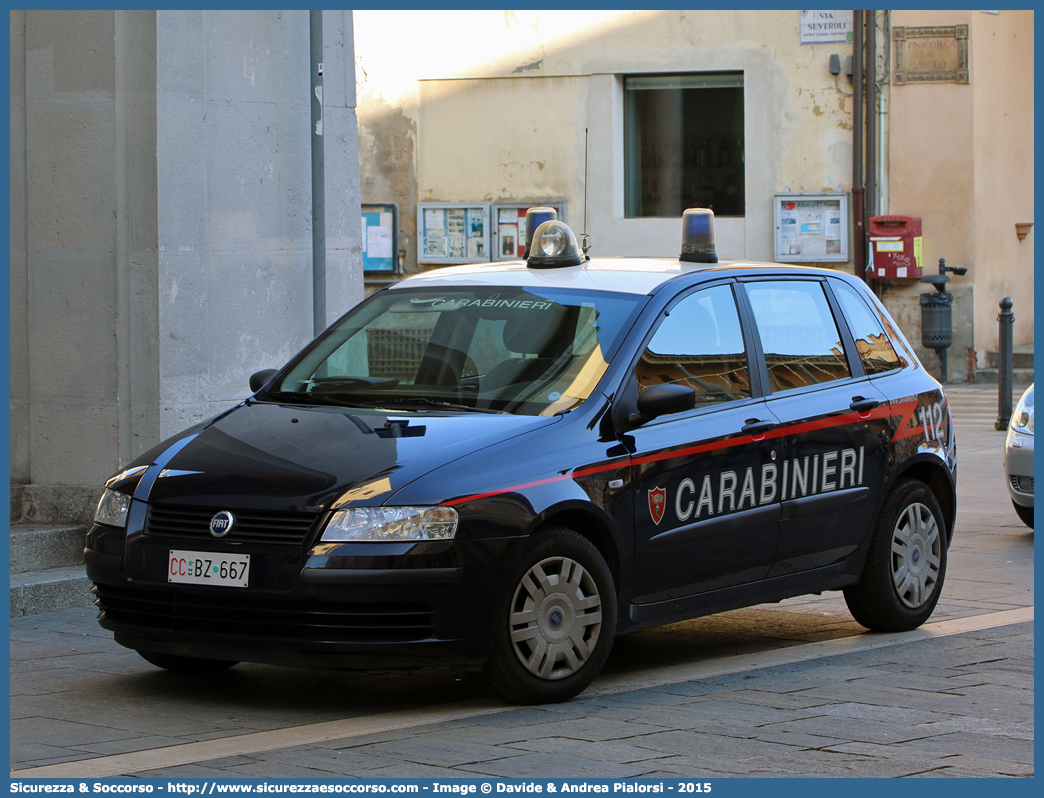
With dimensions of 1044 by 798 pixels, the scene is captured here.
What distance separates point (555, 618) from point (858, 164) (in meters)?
Result: 15.7

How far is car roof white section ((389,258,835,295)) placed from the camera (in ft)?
21.9

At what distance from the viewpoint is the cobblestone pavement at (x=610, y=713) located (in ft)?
16.1

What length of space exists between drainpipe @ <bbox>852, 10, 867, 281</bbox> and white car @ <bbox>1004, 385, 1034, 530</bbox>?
983 cm

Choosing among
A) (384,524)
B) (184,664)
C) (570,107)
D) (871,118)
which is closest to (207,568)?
(384,524)

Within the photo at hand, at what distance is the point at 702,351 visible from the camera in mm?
6652

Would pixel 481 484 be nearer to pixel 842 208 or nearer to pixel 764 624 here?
pixel 764 624

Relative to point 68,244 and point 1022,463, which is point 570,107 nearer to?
point 1022,463

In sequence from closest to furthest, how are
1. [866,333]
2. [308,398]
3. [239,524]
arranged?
[239,524] → [308,398] → [866,333]

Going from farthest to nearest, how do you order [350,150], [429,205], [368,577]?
[429,205] → [350,150] → [368,577]

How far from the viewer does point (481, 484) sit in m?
5.54

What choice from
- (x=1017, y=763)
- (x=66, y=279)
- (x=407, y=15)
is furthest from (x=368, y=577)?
(x=407, y=15)

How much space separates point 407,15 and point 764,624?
16.0m

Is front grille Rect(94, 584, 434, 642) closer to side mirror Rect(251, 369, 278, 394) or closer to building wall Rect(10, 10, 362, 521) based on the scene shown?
side mirror Rect(251, 369, 278, 394)

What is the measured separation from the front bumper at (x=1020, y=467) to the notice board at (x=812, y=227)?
10241 millimetres
